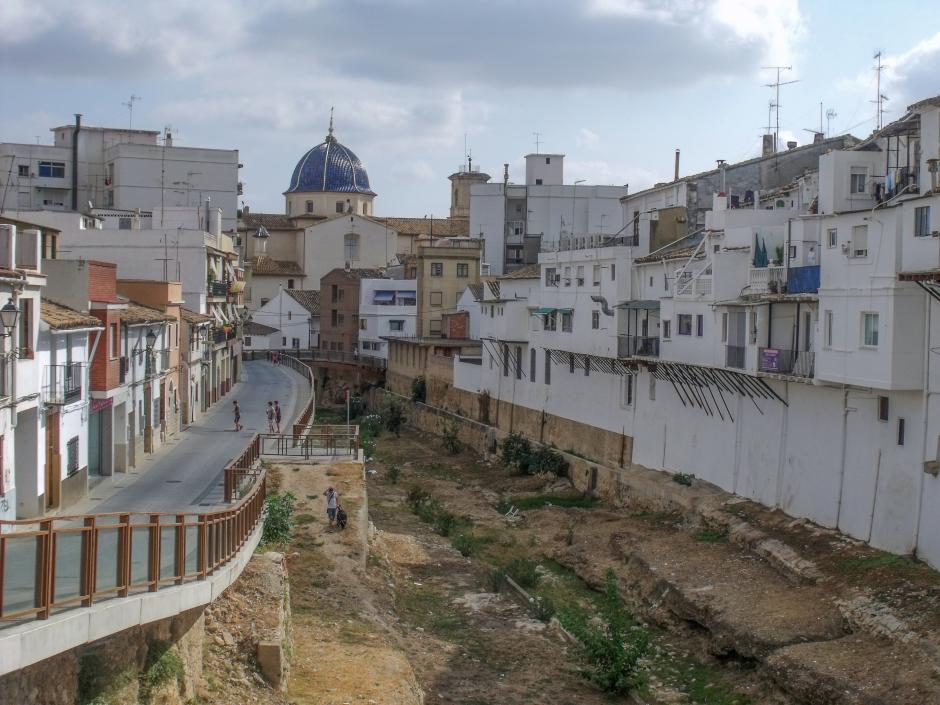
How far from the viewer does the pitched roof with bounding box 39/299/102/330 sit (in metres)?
24.4

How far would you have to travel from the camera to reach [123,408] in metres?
32.2

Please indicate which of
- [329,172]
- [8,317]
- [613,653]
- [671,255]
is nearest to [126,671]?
[8,317]

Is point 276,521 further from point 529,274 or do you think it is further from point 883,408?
point 529,274

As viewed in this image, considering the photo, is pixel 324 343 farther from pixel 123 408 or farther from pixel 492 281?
pixel 123 408

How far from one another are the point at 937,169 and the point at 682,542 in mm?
11617

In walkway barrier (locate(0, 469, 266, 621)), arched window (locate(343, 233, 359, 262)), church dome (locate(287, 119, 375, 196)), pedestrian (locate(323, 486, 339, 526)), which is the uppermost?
church dome (locate(287, 119, 375, 196))

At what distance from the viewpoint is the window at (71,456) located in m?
25.9

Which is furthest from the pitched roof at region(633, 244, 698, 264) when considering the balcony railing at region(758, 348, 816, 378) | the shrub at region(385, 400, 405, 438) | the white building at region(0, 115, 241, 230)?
the white building at region(0, 115, 241, 230)

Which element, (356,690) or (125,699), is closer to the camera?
(125,699)

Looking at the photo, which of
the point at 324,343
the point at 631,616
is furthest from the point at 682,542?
the point at 324,343

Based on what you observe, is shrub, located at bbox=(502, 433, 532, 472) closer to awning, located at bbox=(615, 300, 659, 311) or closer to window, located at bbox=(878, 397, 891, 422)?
awning, located at bbox=(615, 300, 659, 311)

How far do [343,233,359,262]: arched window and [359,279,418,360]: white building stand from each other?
16.6m

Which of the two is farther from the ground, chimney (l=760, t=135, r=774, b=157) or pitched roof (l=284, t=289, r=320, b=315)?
chimney (l=760, t=135, r=774, b=157)

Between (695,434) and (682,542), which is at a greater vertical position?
(695,434)
